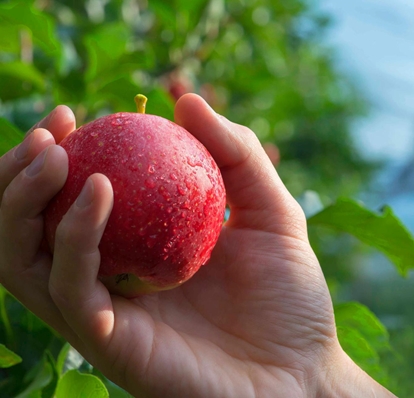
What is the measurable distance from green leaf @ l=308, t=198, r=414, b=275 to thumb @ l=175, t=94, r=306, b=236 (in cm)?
10

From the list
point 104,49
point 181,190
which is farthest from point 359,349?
point 104,49

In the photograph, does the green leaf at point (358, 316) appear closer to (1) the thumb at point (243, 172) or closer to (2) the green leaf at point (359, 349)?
(2) the green leaf at point (359, 349)

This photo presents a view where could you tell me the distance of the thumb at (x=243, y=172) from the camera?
2.87ft

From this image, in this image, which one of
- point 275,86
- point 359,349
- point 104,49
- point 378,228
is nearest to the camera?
point 378,228

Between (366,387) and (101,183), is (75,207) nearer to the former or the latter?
(101,183)

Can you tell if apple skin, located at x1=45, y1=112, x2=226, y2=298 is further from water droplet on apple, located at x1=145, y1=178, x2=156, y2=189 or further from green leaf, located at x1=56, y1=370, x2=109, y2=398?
green leaf, located at x1=56, y1=370, x2=109, y2=398

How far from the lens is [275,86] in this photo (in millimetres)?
3273

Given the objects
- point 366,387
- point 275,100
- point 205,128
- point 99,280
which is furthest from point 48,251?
point 275,100

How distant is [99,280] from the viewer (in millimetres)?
764

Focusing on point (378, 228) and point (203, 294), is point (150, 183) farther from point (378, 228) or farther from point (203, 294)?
point (378, 228)

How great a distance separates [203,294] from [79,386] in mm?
276

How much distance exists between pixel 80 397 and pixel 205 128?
404mm

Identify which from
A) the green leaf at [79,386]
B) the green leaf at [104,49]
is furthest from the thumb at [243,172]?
the green leaf at [104,49]

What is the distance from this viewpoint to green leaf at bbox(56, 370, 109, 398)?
2.41 ft
